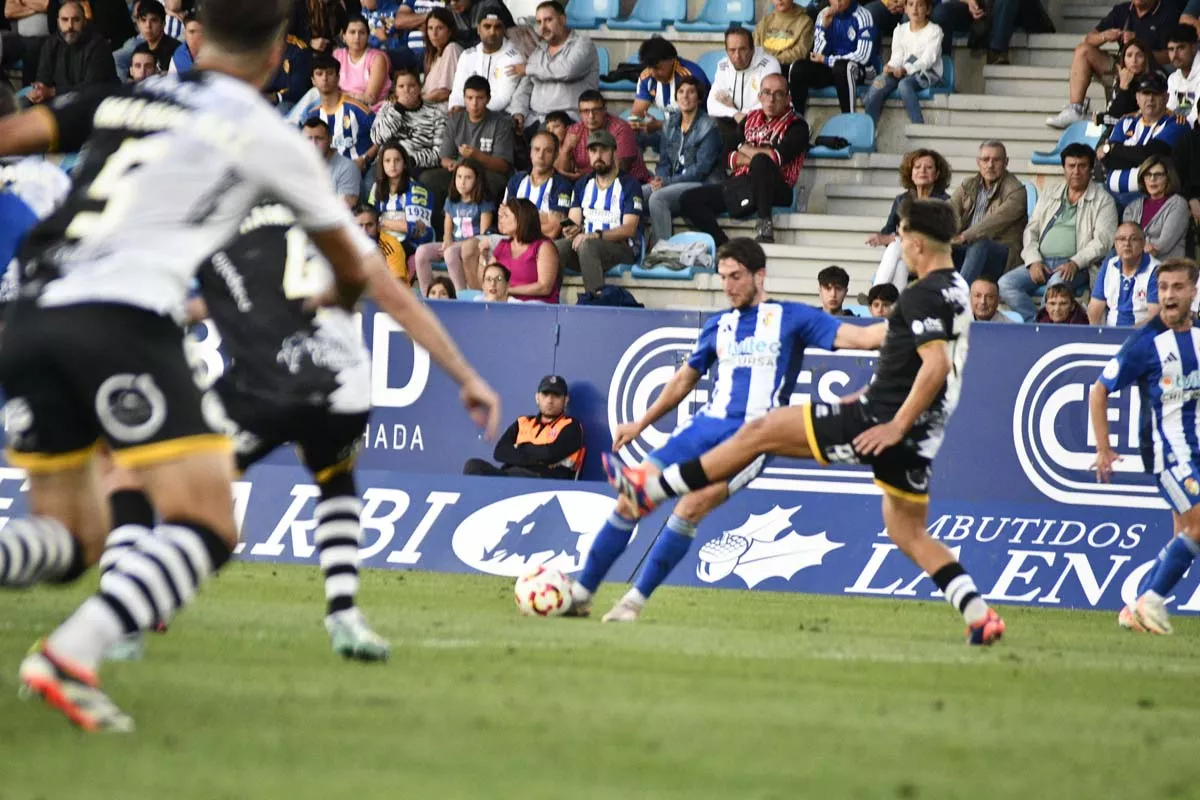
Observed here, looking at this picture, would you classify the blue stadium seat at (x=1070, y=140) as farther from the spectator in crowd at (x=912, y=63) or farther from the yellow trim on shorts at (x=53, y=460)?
the yellow trim on shorts at (x=53, y=460)

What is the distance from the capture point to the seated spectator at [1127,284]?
589 inches

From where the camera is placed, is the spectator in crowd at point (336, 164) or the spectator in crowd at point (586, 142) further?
the spectator in crowd at point (336, 164)

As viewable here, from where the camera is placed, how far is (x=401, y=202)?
732 inches

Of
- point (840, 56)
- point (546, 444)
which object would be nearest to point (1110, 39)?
point (840, 56)

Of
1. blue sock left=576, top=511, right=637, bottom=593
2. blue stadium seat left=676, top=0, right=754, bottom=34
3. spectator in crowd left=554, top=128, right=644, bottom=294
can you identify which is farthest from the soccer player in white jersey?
blue stadium seat left=676, top=0, right=754, bottom=34

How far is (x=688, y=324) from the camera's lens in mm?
14273

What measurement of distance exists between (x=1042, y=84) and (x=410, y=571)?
955cm

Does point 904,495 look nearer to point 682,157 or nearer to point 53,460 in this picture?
point 53,460

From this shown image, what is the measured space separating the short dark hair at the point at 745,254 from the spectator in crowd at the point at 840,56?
330 inches

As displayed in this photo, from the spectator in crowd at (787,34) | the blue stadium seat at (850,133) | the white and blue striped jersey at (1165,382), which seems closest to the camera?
the white and blue striped jersey at (1165,382)

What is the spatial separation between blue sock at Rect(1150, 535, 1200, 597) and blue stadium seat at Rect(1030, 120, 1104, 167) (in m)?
7.15

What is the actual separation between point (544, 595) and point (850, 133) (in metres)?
10.1

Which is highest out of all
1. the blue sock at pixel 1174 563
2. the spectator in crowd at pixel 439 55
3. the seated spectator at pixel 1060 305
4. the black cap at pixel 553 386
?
the spectator in crowd at pixel 439 55

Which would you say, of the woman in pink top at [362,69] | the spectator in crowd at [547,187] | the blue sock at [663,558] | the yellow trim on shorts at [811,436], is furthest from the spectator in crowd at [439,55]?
A: the yellow trim on shorts at [811,436]
